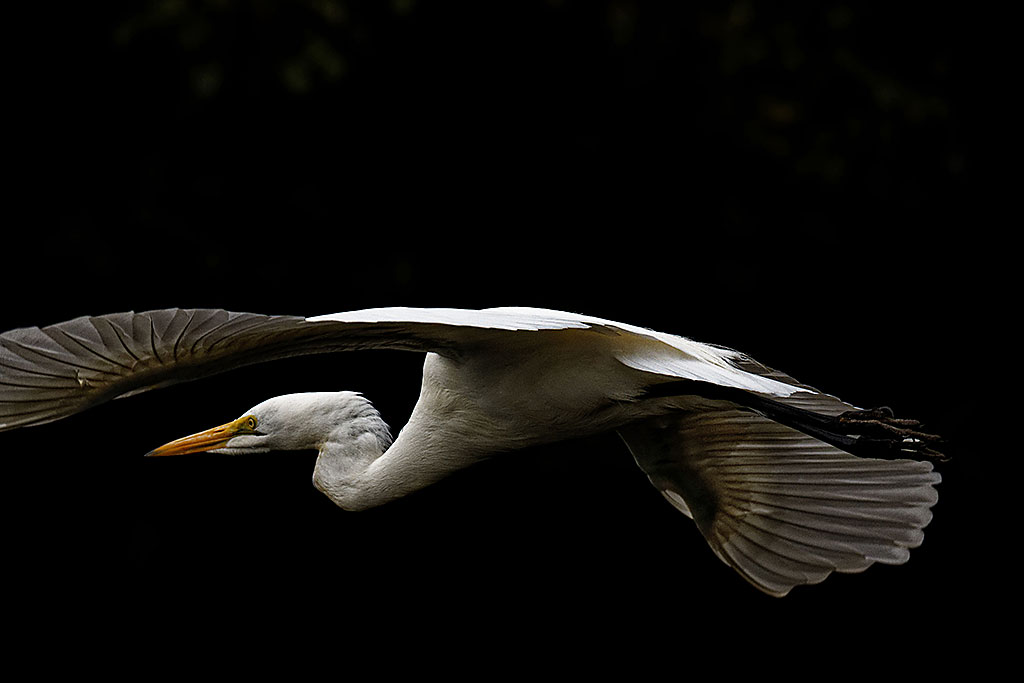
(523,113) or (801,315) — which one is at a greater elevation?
(523,113)

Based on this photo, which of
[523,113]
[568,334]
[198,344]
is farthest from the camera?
[523,113]

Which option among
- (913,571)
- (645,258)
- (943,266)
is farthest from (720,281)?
(913,571)

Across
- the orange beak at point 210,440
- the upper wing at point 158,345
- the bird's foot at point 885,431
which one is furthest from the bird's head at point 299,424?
the bird's foot at point 885,431

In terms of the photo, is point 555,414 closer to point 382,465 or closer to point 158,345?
point 382,465

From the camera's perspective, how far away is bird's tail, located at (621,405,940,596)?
9.92 feet

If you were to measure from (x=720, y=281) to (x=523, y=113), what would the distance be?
3.69ft

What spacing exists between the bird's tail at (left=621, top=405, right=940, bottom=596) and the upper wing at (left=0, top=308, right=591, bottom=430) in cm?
98

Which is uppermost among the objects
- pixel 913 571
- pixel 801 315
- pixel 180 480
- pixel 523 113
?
pixel 523 113

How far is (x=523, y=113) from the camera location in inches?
239

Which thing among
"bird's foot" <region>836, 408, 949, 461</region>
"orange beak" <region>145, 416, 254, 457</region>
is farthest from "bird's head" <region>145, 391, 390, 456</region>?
"bird's foot" <region>836, 408, 949, 461</region>

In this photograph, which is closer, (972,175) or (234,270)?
(234,270)

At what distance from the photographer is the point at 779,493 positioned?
3184mm

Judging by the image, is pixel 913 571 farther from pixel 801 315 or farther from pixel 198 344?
pixel 198 344

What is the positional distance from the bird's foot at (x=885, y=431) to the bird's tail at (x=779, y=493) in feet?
0.19
